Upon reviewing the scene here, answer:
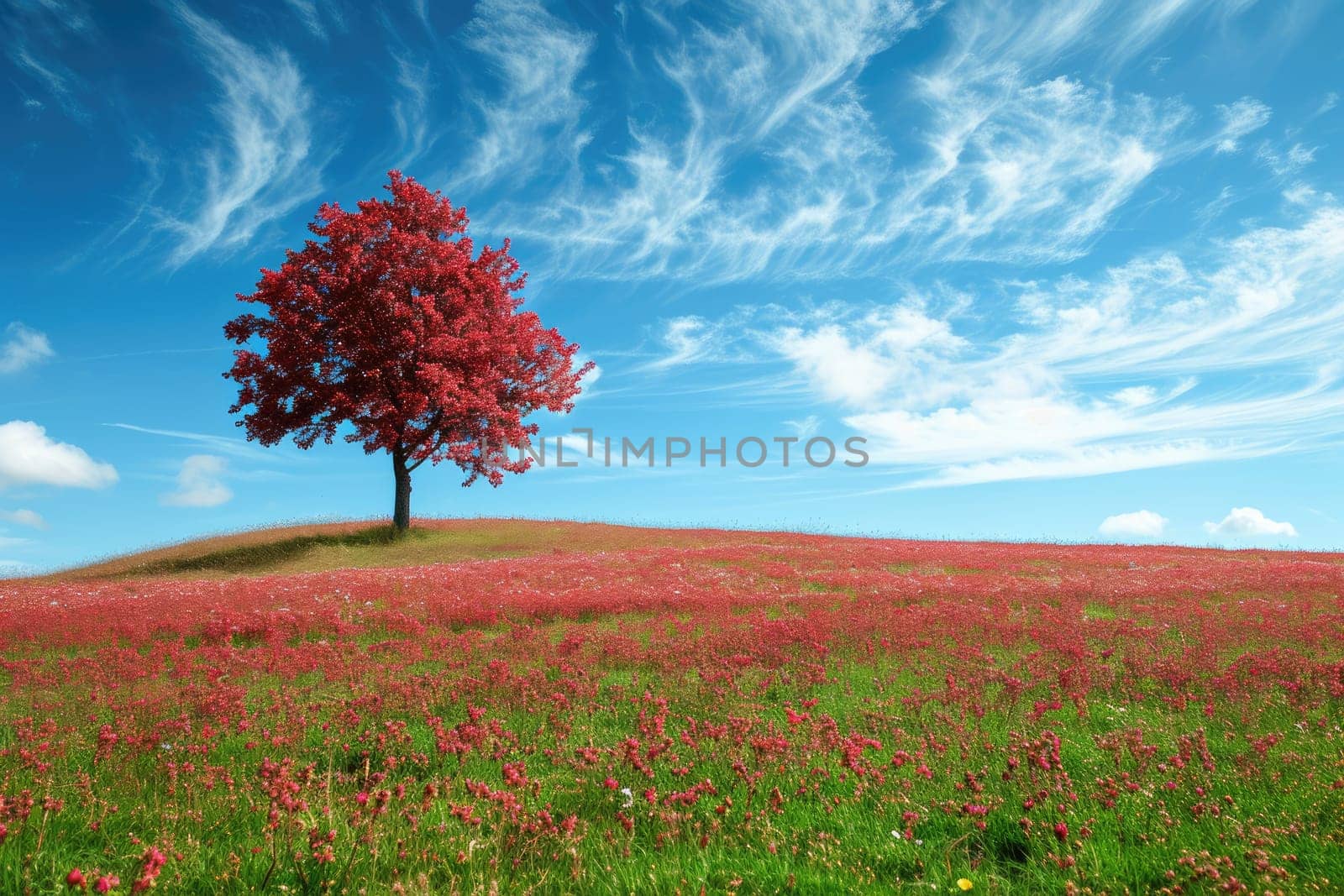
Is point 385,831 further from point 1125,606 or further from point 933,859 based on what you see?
point 1125,606

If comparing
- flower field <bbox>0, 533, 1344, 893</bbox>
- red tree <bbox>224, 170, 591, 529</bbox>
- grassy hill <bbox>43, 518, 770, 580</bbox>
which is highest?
red tree <bbox>224, 170, 591, 529</bbox>

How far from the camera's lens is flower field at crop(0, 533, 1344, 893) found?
4750 millimetres

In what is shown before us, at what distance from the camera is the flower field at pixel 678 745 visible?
15.6ft

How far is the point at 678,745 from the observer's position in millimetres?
7418

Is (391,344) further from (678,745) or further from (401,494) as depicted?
(678,745)

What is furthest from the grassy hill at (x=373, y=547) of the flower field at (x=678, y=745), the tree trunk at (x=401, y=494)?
the flower field at (x=678, y=745)

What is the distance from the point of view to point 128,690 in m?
10.3

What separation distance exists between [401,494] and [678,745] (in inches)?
1282

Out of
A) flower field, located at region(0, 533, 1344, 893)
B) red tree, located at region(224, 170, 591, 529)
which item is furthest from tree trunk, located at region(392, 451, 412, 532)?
flower field, located at region(0, 533, 1344, 893)

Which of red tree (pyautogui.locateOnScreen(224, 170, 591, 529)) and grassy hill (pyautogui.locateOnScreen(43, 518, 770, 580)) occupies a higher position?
red tree (pyautogui.locateOnScreen(224, 170, 591, 529))

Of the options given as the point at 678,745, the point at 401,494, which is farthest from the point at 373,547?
the point at 678,745

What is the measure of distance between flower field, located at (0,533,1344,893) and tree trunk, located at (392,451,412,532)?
19428mm

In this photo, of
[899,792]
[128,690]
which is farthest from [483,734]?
[128,690]

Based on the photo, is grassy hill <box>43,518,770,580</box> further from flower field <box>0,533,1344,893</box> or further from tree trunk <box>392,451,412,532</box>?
flower field <box>0,533,1344,893</box>
